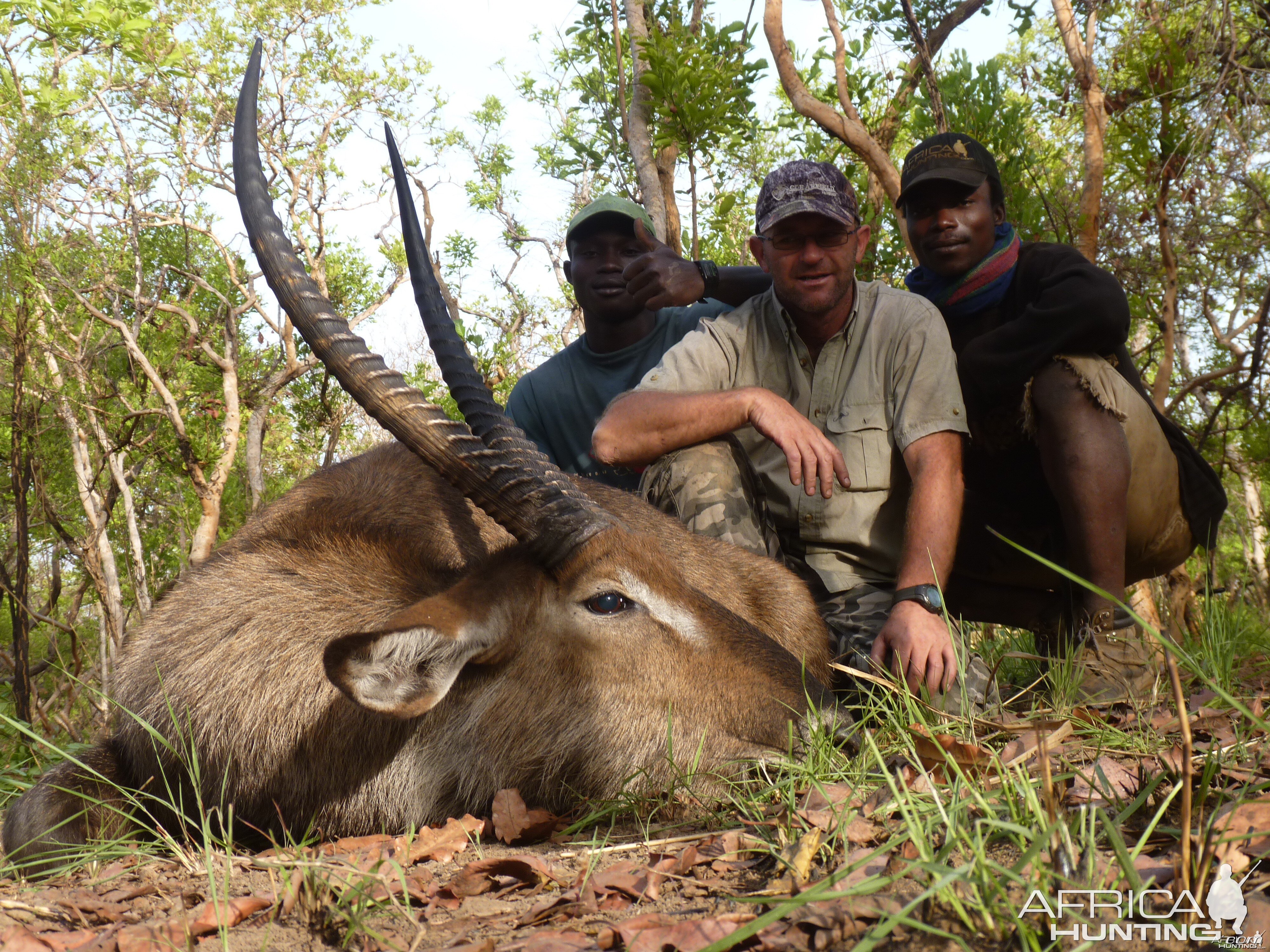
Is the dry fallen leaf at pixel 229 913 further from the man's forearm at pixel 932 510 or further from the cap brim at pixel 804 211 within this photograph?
the cap brim at pixel 804 211

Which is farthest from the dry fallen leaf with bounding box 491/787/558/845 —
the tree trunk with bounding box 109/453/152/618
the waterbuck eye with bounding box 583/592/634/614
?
the tree trunk with bounding box 109/453/152/618

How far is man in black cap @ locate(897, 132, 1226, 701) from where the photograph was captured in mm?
3775

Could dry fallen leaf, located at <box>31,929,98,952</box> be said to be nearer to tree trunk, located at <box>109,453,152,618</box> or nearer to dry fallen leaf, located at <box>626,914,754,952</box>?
dry fallen leaf, located at <box>626,914,754,952</box>

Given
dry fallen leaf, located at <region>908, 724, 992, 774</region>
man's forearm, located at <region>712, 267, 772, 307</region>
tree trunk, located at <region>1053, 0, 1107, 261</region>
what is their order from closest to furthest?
dry fallen leaf, located at <region>908, 724, 992, 774</region>, man's forearm, located at <region>712, 267, 772, 307</region>, tree trunk, located at <region>1053, 0, 1107, 261</region>

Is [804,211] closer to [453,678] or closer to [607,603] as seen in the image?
[607,603]

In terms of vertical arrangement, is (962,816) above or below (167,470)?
below

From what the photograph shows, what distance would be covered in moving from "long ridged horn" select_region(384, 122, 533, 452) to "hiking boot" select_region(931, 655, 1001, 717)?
1.33 meters

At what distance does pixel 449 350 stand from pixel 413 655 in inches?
41.6

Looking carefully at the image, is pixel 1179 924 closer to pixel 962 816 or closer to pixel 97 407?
Answer: pixel 962 816

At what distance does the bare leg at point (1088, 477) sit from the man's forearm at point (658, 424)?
Result: 4.06ft

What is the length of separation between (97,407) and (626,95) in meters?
6.85

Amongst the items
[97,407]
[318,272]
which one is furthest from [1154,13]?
[318,272]

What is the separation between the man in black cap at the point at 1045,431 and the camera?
12.4 ft

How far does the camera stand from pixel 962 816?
5.88 feet
